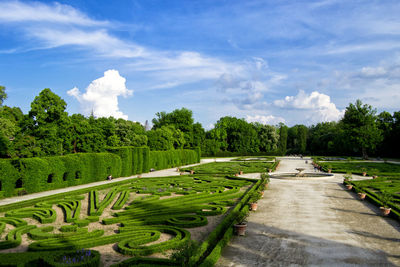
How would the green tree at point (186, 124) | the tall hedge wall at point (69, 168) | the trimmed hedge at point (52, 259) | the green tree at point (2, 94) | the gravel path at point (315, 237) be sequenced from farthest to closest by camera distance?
the green tree at point (186, 124), the green tree at point (2, 94), the tall hedge wall at point (69, 168), the gravel path at point (315, 237), the trimmed hedge at point (52, 259)

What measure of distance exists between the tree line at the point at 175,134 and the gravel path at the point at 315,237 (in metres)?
26.6

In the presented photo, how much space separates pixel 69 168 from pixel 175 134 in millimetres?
45304

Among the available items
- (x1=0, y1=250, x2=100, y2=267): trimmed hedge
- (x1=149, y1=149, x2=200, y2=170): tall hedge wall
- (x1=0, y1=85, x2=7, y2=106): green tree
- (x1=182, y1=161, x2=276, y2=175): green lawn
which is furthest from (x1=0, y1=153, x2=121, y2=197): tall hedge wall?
(x1=0, y1=85, x2=7, y2=106): green tree

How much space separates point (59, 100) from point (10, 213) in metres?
23.7

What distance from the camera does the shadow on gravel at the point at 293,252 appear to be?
23.4 ft

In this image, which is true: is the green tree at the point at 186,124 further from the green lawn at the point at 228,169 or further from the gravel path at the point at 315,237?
the gravel path at the point at 315,237

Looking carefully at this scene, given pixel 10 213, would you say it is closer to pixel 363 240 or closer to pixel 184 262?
pixel 184 262

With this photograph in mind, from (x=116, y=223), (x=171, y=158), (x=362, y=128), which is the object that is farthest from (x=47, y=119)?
(x=362, y=128)

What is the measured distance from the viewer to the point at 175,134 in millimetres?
66250

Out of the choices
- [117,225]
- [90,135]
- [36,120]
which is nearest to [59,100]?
[36,120]

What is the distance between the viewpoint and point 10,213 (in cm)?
1175

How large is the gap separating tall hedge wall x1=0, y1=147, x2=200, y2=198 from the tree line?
9620 millimetres

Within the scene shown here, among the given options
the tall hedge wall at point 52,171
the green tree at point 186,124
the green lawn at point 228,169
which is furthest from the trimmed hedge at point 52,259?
the green tree at point 186,124

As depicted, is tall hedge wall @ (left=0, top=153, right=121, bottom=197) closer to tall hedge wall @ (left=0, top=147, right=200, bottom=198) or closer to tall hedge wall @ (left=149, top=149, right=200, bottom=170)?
tall hedge wall @ (left=0, top=147, right=200, bottom=198)
